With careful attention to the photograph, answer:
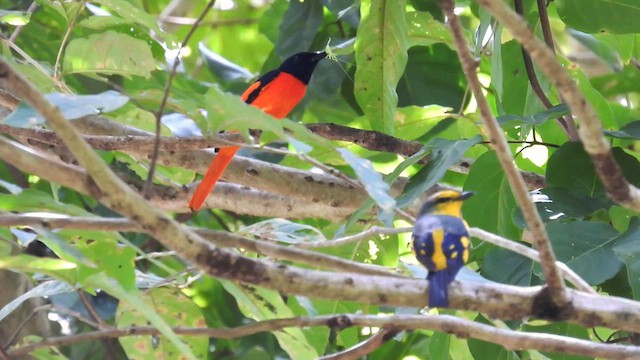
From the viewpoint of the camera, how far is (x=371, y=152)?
3297 millimetres

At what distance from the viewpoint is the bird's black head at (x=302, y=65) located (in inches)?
151

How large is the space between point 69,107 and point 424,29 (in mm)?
1912

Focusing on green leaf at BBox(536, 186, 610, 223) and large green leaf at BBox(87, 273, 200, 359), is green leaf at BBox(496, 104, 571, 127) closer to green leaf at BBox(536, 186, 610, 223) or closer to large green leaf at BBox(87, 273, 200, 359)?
green leaf at BBox(536, 186, 610, 223)

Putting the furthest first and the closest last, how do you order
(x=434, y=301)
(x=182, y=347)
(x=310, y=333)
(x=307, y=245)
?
(x=310, y=333), (x=307, y=245), (x=182, y=347), (x=434, y=301)

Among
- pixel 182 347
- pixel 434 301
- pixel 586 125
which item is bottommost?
pixel 182 347

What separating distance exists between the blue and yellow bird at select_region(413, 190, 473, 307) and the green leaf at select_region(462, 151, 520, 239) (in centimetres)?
53

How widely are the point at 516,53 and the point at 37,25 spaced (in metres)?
2.44

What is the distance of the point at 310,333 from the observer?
321cm

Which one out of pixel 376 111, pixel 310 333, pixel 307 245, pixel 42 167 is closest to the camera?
pixel 42 167

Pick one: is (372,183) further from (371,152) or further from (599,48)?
(599,48)

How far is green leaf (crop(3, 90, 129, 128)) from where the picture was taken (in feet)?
5.35

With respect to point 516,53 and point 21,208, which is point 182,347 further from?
point 516,53

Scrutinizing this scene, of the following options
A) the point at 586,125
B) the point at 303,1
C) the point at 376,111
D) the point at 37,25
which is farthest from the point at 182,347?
the point at 37,25

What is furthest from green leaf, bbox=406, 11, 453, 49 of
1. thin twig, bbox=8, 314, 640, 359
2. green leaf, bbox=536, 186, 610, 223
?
thin twig, bbox=8, 314, 640, 359
